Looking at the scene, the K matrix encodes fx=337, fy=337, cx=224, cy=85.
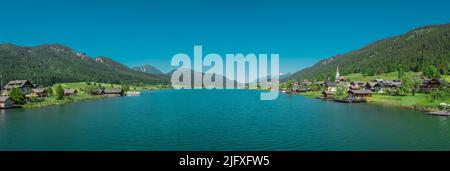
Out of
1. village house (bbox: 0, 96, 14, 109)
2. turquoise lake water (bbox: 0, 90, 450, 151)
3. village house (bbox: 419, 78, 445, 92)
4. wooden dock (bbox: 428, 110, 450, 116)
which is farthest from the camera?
village house (bbox: 419, 78, 445, 92)

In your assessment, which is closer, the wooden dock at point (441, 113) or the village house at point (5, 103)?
the wooden dock at point (441, 113)

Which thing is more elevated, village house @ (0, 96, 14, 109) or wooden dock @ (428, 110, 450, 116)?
village house @ (0, 96, 14, 109)

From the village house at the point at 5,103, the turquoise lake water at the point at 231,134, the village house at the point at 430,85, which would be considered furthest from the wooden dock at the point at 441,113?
the village house at the point at 5,103

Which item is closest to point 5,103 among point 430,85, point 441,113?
point 441,113

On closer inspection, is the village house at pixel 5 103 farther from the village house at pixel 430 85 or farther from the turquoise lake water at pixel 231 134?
the village house at pixel 430 85

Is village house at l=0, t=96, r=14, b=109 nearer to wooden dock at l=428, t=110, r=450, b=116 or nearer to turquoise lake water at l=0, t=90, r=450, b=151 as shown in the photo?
turquoise lake water at l=0, t=90, r=450, b=151

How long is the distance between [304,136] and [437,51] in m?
155

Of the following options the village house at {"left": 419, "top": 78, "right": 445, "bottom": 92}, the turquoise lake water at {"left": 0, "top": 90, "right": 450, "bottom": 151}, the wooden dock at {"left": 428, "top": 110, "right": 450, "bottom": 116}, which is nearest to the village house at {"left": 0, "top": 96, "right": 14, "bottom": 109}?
the turquoise lake water at {"left": 0, "top": 90, "right": 450, "bottom": 151}

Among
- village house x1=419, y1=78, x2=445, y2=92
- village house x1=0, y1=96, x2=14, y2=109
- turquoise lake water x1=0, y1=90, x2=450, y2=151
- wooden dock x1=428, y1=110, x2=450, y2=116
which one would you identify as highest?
village house x1=419, y1=78, x2=445, y2=92

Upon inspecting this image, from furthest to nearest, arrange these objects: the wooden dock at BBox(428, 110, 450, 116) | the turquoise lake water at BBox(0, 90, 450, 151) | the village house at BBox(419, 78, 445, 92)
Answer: the village house at BBox(419, 78, 445, 92), the wooden dock at BBox(428, 110, 450, 116), the turquoise lake water at BBox(0, 90, 450, 151)

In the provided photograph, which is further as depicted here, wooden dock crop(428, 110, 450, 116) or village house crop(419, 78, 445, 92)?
village house crop(419, 78, 445, 92)

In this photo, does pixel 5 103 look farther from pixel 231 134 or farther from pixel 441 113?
pixel 441 113

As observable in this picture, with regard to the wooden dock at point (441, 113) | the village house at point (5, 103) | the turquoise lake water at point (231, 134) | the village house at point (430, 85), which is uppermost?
the village house at point (430, 85)
